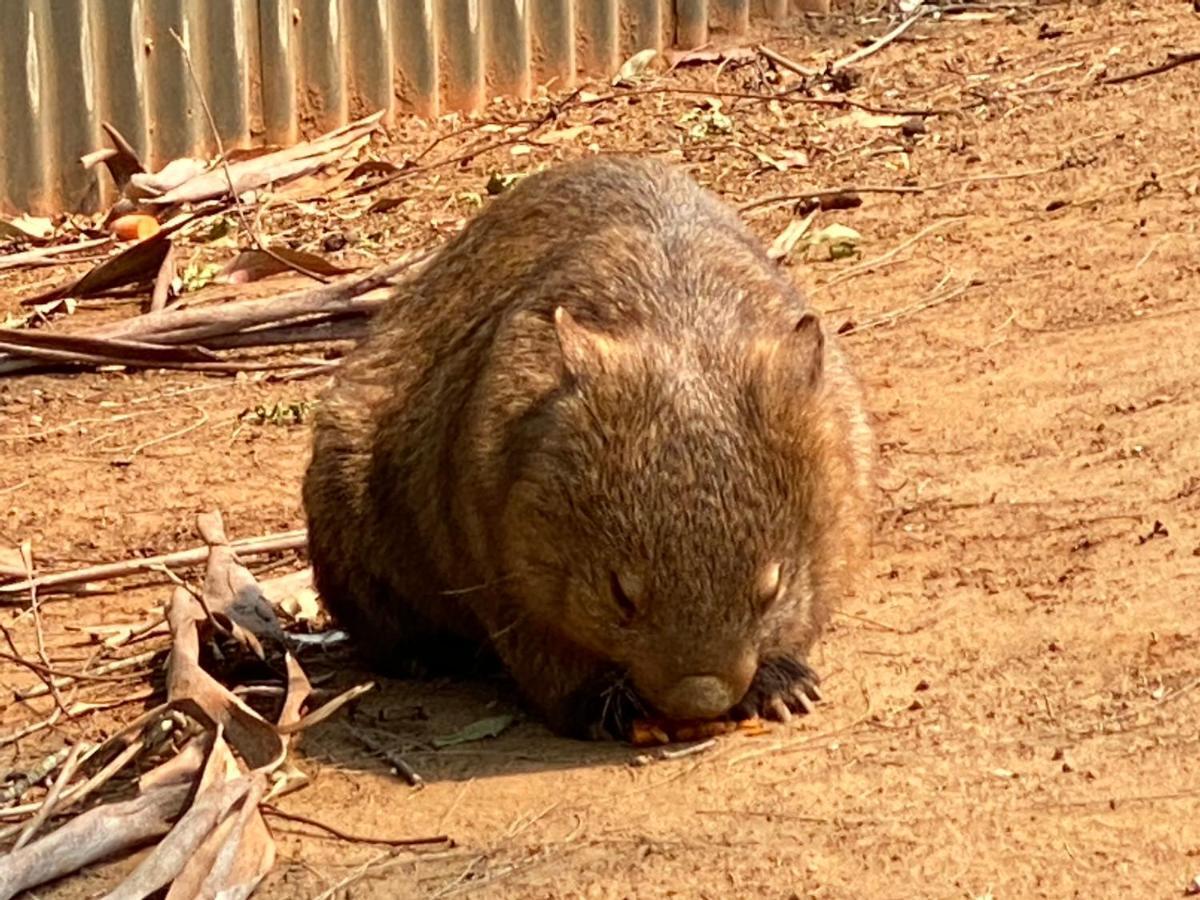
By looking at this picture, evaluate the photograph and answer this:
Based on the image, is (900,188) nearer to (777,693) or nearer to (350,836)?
(777,693)

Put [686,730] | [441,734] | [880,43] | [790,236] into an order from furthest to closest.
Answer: [880,43]
[790,236]
[441,734]
[686,730]

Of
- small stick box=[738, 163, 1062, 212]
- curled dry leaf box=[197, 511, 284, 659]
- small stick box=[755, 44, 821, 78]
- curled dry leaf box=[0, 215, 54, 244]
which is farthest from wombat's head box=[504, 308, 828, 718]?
small stick box=[755, 44, 821, 78]

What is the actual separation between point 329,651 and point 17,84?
4065 mm

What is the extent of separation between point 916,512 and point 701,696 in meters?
1.64

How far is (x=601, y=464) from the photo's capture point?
521cm

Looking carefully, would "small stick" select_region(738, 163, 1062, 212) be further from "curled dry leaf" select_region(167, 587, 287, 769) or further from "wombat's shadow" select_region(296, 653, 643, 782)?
"curled dry leaf" select_region(167, 587, 287, 769)

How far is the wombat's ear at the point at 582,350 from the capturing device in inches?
209

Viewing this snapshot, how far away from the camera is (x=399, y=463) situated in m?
6.14

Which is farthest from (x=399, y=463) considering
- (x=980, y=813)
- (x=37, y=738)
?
(x=980, y=813)

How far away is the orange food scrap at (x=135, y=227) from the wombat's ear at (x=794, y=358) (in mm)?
4848

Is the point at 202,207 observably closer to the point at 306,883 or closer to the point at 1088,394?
the point at 1088,394

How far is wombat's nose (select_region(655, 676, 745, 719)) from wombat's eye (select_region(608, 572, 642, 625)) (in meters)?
0.18

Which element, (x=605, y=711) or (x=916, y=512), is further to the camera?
(x=916, y=512)

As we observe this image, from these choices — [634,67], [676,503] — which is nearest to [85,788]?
[676,503]
